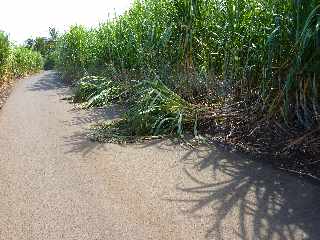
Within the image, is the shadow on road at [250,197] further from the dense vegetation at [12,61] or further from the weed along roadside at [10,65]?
the dense vegetation at [12,61]

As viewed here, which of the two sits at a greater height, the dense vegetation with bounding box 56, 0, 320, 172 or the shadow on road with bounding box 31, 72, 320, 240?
the dense vegetation with bounding box 56, 0, 320, 172

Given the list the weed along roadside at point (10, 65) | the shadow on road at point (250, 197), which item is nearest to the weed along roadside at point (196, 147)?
the shadow on road at point (250, 197)

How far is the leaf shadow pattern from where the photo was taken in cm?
259

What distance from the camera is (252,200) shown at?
118 inches

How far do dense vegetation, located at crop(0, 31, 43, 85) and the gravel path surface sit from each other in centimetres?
1071

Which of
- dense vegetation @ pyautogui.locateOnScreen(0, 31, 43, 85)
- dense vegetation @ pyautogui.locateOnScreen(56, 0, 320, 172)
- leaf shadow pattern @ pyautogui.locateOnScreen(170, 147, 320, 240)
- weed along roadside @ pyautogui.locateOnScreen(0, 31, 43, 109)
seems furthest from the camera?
dense vegetation @ pyautogui.locateOnScreen(0, 31, 43, 85)

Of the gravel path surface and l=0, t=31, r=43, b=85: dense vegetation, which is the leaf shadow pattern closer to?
the gravel path surface

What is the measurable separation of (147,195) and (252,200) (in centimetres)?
76

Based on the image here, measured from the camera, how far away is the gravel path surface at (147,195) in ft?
8.68

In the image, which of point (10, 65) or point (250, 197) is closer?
point (250, 197)

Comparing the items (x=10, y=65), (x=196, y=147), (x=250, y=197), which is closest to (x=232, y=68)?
(x=196, y=147)

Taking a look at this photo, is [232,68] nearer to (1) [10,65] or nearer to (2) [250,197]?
(2) [250,197]

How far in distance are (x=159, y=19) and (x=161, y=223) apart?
3696mm

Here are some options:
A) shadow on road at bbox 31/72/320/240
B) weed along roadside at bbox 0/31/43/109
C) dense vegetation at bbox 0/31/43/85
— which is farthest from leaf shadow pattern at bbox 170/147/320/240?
dense vegetation at bbox 0/31/43/85
